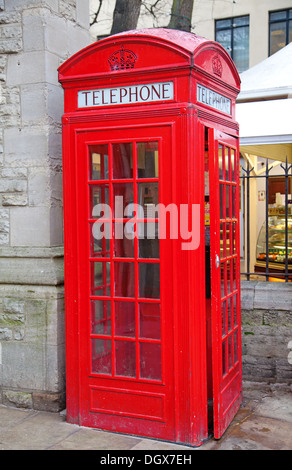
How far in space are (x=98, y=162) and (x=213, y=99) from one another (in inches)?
Result: 40.4

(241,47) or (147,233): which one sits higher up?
(241,47)

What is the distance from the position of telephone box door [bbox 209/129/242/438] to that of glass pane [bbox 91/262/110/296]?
33.1 inches

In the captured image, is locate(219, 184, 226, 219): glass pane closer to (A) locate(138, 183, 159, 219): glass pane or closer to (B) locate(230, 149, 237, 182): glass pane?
(B) locate(230, 149, 237, 182): glass pane

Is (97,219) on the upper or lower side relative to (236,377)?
upper

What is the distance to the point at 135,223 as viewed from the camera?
12.8 ft

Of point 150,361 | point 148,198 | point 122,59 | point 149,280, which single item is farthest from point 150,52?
point 150,361

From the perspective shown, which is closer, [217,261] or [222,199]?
[217,261]

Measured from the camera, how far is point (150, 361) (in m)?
3.88

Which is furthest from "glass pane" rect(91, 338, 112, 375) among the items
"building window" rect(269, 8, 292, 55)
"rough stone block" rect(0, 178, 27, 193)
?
"building window" rect(269, 8, 292, 55)

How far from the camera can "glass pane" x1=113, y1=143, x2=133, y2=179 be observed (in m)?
3.86

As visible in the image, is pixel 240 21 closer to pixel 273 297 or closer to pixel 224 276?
pixel 273 297
